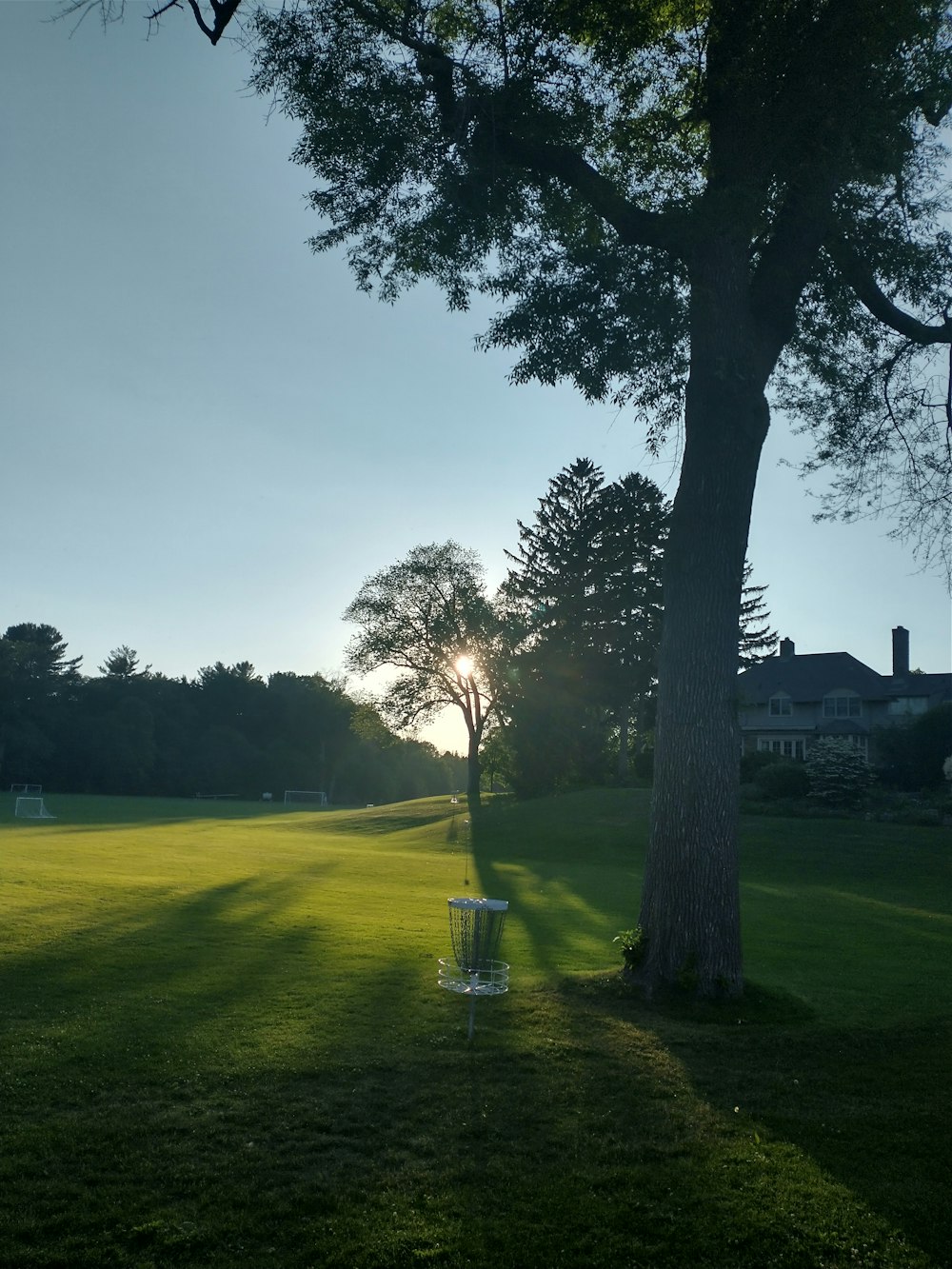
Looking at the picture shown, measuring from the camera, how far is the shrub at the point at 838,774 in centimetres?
3541

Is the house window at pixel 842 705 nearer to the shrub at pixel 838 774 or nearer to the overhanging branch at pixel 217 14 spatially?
the shrub at pixel 838 774

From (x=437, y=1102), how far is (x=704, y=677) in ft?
16.6

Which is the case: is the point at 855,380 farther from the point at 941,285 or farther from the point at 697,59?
the point at 697,59

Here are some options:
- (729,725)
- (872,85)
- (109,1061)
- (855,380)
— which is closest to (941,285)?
(855,380)

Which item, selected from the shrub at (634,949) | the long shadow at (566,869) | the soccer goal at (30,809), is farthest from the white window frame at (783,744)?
the shrub at (634,949)

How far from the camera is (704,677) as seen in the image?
10.2 metres

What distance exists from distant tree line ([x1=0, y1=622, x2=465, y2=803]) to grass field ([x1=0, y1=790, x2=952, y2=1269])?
52495mm

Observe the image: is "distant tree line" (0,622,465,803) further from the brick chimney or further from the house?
the brick chimney

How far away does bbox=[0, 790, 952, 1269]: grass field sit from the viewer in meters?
4.98

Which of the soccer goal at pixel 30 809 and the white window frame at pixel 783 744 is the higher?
the white window frame at pixel 783 744

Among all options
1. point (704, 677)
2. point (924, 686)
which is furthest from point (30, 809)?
point (924, 686)

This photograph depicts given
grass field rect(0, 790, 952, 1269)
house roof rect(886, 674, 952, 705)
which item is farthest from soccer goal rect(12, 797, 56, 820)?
house roof rect(886, 674, 952, 705)

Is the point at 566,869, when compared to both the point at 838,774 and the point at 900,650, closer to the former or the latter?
the point at 838,774

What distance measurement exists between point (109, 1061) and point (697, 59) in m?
11.7
